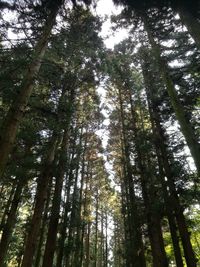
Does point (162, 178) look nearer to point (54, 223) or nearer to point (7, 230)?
point (54, 223)

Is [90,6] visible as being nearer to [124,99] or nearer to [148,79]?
[148,79]

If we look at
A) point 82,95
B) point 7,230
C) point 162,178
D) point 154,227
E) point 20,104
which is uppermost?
point 82,95

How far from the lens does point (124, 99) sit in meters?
19.1

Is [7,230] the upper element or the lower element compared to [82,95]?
lower

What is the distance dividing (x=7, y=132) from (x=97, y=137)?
51.6ft

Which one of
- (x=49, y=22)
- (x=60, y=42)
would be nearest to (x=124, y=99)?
(x=60, y=42)

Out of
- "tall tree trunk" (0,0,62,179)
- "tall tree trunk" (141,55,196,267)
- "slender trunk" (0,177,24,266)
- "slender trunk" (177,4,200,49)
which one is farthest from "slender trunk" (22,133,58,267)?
"slender trunk" (177,4,200,49)

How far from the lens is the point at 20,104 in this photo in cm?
682

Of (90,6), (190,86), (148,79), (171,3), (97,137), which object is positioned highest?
(97,137)

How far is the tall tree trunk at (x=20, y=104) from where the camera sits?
6039 mm

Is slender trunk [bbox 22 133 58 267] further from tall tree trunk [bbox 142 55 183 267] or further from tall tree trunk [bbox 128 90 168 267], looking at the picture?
tall tree trunk [bbox 128 90 168 267]

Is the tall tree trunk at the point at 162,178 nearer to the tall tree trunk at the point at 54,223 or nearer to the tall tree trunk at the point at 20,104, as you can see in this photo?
the tall tree trunk at the point at 54,223

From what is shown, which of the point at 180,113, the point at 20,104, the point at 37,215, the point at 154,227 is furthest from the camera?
the point at 154,227

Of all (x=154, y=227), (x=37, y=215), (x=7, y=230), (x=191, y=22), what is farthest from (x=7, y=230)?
(x=191, y=22)
